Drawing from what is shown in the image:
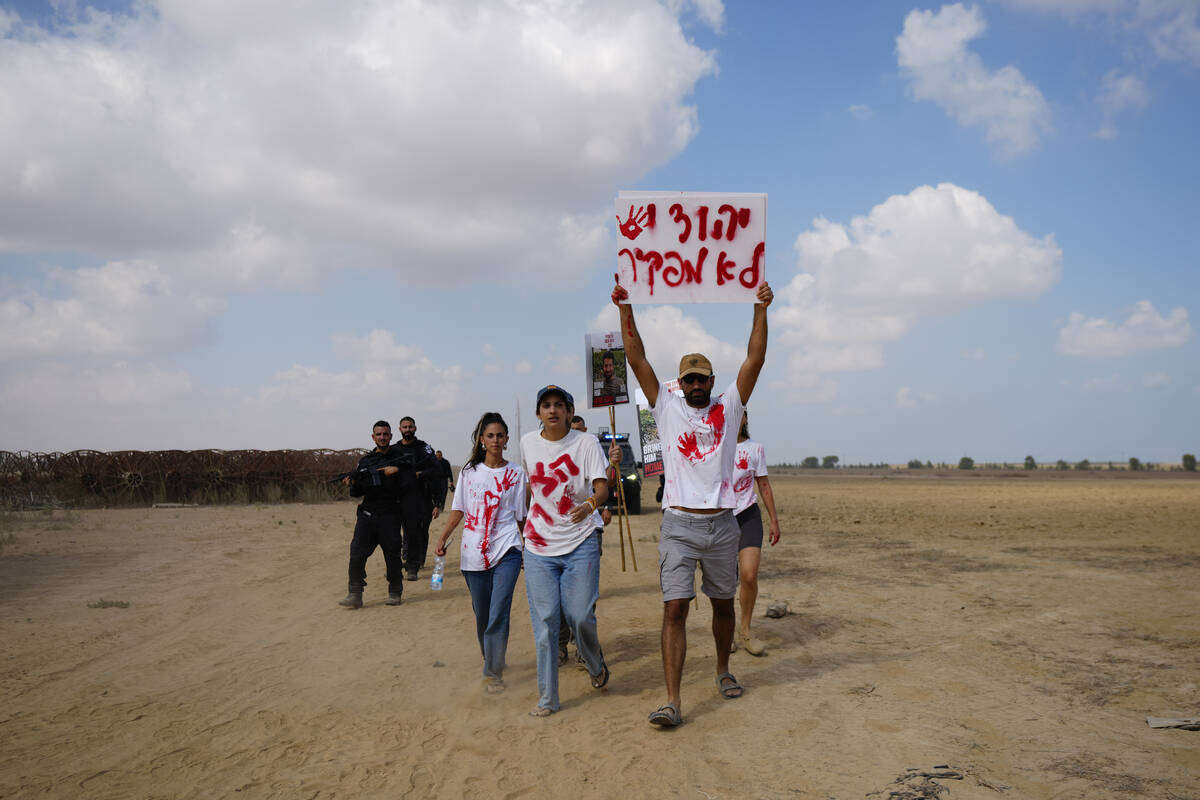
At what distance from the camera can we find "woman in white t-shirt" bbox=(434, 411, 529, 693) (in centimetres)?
575

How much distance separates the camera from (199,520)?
2208 cm

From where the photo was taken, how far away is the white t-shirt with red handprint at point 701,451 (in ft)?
16.4

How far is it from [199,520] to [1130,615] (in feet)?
68.4

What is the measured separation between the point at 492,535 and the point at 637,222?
7.57ft

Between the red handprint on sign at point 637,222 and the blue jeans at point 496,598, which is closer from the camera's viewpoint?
the red handprint on sign at point 637,222

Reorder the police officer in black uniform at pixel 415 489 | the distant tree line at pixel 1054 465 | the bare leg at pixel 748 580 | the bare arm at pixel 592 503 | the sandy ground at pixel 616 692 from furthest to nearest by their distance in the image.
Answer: the distant tree line at pixel 1054 465 < the police officer in black uniform at pixel 415 489 < the bare leg at pixel 748 580 < the bare arm at pixel 592 503 < the sandy ground at pixel 616 692

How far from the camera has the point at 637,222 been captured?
18.1ft

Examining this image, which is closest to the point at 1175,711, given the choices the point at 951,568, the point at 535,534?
the point at 535,534

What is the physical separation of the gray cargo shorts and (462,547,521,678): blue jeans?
1.14 metres

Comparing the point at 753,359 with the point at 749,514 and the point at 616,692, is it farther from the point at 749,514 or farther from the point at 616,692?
the point at 616,692

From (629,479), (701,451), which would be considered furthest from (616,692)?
(629,479)

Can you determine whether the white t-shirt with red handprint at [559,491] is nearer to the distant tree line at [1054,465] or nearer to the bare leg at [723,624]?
the bare leg at [723,624]

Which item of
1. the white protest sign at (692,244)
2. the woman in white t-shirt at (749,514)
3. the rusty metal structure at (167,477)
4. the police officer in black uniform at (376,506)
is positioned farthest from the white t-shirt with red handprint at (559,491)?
the rusty metal structure at (167,477)

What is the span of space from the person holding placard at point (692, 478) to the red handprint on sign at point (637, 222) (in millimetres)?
635
